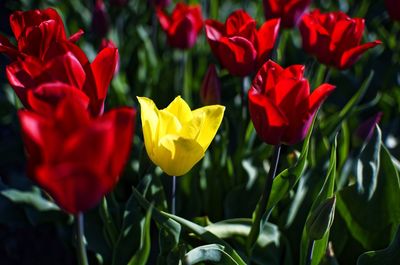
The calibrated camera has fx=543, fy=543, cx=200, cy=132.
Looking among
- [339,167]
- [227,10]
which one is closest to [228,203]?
[339,167]

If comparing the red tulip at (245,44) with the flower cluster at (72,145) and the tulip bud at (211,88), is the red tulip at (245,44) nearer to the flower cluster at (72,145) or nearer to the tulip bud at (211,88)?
the tulip bud at (211,88)

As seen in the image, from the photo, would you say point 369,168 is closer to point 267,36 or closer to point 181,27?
point 267,36

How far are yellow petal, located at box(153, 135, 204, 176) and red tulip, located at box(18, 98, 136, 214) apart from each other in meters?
0.21

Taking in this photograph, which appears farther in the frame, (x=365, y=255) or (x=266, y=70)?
(x=365, y=255)

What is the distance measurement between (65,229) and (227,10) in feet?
4.07

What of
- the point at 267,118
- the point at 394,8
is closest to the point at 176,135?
the point at 267,118

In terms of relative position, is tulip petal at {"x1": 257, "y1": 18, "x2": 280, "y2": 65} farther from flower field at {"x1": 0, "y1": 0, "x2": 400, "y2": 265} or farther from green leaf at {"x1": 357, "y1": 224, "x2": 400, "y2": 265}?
green leaf at {"x1": 357, "y1": 224, "x2": 400, "y2": 265}

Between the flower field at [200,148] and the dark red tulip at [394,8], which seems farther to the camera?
the dark red tulip at [394,8]

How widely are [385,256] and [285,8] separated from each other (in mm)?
677

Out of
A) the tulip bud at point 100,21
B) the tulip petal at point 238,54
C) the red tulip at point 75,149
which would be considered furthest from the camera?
the tulip bud at point 100,21

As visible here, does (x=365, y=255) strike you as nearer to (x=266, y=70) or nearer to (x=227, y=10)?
(x=266, y=70)

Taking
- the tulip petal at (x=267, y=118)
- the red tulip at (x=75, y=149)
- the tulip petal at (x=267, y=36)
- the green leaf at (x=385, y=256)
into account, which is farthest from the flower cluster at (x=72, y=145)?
the green leaf at (x=385, y=256)

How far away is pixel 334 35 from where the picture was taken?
1.18 meters

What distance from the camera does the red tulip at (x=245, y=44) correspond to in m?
1.06
